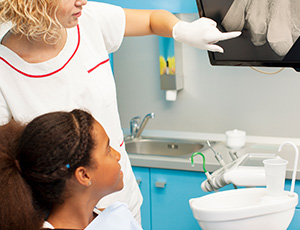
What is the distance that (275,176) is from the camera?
159 cm

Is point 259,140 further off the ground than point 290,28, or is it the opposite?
point 290,28

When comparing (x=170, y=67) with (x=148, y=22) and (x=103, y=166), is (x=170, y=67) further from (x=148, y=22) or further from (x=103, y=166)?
(x=103, y=166)

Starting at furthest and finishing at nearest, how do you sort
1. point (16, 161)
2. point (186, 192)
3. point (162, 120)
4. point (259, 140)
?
point (162, 120)
point (259, 140)
point (186, 192)
point (16, 161)

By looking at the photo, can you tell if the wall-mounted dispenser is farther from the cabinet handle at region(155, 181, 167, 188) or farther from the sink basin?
the cabinet handle at region(155, 181, 167, 188)

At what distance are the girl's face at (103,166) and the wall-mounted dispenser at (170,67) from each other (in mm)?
1515

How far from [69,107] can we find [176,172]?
95 cm

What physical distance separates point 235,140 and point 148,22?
38.0 inches

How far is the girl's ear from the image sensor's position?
1152mm

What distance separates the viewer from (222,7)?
189cm

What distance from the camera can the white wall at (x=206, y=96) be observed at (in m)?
2.61

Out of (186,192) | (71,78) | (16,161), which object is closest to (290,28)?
(71,78)

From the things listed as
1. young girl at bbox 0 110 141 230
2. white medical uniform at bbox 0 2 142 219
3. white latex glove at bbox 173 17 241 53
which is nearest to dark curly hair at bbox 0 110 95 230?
young girl at bbox 0 110 141 230

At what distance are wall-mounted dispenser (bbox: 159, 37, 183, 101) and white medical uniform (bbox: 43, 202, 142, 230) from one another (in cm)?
147

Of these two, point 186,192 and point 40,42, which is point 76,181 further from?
point 186,192
